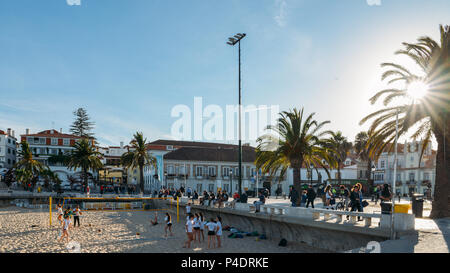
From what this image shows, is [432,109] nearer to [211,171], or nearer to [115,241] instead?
[115,241]

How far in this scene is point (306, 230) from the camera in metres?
17.8

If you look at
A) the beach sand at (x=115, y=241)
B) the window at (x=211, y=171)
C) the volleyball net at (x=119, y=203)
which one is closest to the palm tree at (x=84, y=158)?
the volleyball net at (x=119, y=203)

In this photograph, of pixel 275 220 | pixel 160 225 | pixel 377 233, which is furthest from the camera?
pixel 160 225

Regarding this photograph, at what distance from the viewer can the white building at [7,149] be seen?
265ft

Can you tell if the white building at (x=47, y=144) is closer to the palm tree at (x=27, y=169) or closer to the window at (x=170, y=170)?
the palm tree at (x=27, y=169)

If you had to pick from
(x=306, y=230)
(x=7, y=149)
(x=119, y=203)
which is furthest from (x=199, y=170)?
(x=7, y=149)

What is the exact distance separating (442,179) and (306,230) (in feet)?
25.2

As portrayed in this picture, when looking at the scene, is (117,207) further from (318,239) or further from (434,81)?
(434,81)

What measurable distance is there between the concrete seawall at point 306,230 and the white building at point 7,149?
74194 mm

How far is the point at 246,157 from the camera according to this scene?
65812 mm

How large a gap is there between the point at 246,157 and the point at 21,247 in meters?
49.9

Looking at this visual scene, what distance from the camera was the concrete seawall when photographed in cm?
1370

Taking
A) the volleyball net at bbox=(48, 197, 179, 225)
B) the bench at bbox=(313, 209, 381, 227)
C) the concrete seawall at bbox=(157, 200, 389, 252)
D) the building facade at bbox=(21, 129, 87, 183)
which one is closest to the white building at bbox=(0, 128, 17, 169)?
the building facade at bbox=(21, 129, 87, 183)
